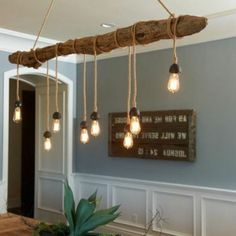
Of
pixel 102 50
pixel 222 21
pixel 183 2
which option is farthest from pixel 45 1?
pixel 222 21

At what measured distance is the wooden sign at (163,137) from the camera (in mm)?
4430

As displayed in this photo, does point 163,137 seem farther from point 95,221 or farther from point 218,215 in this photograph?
point 95,221

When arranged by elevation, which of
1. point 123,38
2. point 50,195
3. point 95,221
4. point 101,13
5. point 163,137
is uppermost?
point 101,13

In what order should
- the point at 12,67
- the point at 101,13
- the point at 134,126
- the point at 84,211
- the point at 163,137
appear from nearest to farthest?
1. the point at 84,211
2. the point at 134,126
3. the point at 101,13
4. the point at 163,137
5. the point at 12,67

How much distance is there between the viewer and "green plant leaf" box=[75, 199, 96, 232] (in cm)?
190

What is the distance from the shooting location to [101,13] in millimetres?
3920

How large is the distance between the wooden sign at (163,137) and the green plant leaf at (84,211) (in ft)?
8.75

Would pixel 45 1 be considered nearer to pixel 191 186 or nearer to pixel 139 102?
pixel 139 102

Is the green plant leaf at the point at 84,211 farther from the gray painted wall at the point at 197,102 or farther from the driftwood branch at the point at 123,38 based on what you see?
the gray painted wall at the point at 197,102

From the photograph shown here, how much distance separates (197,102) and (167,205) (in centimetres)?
130

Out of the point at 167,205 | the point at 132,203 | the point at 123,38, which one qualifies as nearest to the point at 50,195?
the point at 132,203

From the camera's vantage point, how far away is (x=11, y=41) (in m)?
4.84

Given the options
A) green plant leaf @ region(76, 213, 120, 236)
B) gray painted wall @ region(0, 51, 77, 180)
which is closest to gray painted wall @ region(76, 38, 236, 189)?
gray painted wall @ region(0, 51, 77, 180)

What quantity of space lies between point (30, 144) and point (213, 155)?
4.39 m
